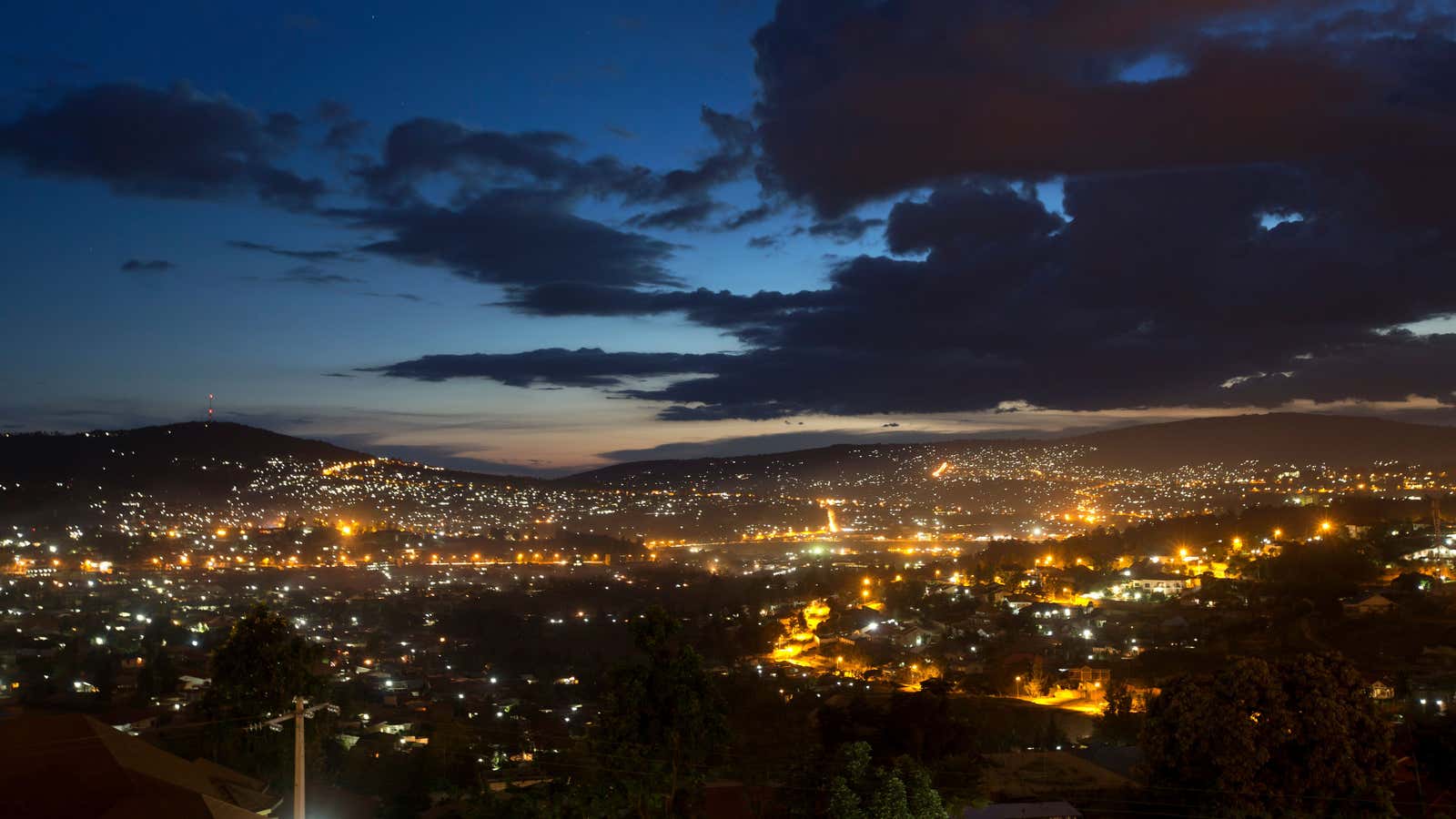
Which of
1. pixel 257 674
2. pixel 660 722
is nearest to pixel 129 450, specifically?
pixel 257 674

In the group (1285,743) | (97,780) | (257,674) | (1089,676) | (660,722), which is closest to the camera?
(97,780)

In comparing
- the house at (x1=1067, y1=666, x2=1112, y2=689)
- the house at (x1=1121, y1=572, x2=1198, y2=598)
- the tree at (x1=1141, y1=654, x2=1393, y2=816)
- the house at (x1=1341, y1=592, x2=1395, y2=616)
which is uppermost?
the tree at (x1=1141, y1=654, x2=1393, y2=816)

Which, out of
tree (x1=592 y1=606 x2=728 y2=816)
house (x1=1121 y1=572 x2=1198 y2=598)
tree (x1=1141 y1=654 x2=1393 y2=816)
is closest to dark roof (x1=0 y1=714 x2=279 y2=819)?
tree (x1=592 y1=606 x2=728 y2=816)

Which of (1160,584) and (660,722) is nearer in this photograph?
(660,722)

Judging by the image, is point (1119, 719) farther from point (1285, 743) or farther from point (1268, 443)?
point (1268, 443)

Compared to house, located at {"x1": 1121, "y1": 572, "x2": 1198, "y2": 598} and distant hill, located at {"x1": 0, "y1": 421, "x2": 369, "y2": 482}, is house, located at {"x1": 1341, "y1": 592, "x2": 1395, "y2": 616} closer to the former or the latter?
house, located at {"x1": 1121, "y1": 572, "x2": 1198, "y2": 598}

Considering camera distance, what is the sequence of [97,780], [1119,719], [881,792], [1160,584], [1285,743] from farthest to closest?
[1160,584]
[1119,719]
[1285,743]
[97,780]
[881,792]

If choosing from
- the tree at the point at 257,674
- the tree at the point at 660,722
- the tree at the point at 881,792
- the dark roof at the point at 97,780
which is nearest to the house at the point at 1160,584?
the tree at the point at 881,792

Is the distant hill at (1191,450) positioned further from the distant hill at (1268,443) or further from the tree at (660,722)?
the tree at (660,722)
